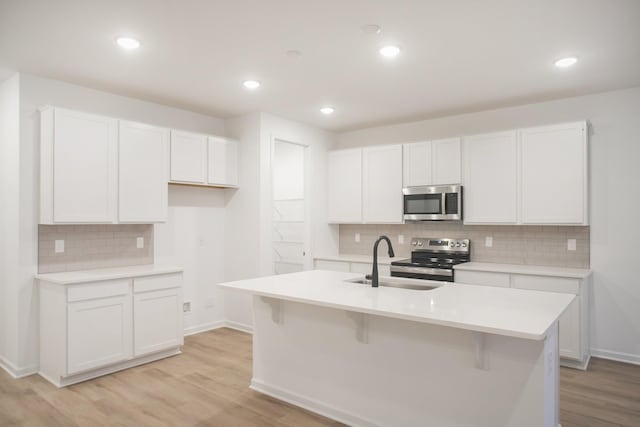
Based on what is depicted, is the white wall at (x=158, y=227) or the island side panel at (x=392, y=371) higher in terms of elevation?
the white wall at (x=158, y=227)

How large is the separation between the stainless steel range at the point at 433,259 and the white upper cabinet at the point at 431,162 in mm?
763

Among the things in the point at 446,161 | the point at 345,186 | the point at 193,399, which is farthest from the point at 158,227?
the point at 446,161

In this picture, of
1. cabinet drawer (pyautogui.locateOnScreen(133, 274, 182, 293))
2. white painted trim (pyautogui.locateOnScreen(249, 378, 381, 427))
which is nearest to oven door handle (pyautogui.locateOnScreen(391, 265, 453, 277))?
white painted trim (pyautogui.locateOnScreen(249, 378, 381, 427))

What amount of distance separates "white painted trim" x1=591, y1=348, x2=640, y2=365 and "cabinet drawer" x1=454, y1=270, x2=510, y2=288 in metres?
1.14

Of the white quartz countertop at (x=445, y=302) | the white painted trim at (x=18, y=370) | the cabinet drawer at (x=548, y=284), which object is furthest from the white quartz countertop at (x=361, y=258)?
the white painted trim at (x=18, y=370)

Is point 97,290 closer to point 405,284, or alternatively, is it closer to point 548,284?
point 405,284

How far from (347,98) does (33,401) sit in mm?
3844

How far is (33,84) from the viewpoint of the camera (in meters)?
3.71

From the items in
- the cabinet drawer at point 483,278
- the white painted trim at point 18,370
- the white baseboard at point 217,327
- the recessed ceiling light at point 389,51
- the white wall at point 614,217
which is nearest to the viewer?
the recessed ceiling light at point 389,51

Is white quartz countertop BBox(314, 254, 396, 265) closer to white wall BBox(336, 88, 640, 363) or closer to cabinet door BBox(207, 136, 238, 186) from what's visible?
cabinet door BBox(207, 136, 238, 186)

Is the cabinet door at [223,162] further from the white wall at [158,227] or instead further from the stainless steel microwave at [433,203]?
the stainless steel microwave at [433,203]

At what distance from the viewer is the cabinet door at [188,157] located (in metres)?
4.48

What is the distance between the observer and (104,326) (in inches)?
142

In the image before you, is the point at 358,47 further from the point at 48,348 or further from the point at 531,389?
the point at 48,348
